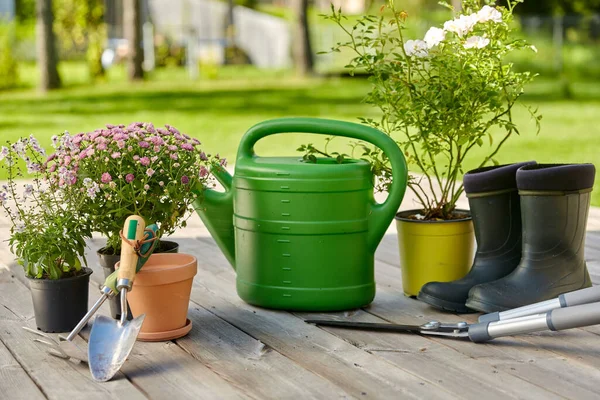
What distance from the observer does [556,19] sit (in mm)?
13805

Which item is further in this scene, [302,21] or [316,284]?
[302,21]

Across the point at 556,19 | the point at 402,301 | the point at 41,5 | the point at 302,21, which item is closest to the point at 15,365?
the point at 402,301

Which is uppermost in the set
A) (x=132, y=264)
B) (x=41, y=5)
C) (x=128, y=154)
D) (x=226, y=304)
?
(x=41, y=5)

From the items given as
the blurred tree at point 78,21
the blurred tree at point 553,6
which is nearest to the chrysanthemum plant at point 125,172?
the blurred tree at point 78,21

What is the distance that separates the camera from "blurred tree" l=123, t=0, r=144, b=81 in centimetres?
1180

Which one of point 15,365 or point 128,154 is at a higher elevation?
point 128,154

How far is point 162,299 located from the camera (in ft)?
8.09

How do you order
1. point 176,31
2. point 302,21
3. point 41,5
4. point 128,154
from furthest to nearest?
point 176,31 < point 302,21 < point 41,5 < point 128,154

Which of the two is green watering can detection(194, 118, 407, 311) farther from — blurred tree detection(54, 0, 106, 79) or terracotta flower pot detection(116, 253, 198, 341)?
blurred tree detection(54, 0, 106, 79)

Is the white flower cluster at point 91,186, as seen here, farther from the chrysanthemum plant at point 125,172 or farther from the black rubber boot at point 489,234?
the black rubber boot at point 489,234

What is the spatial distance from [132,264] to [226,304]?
0.60 m

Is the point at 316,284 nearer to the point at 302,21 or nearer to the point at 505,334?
the point at 505,334

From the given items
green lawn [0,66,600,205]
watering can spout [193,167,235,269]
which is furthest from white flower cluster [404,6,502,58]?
green lawn [0,66,600,205]

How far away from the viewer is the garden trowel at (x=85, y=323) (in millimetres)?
2344
